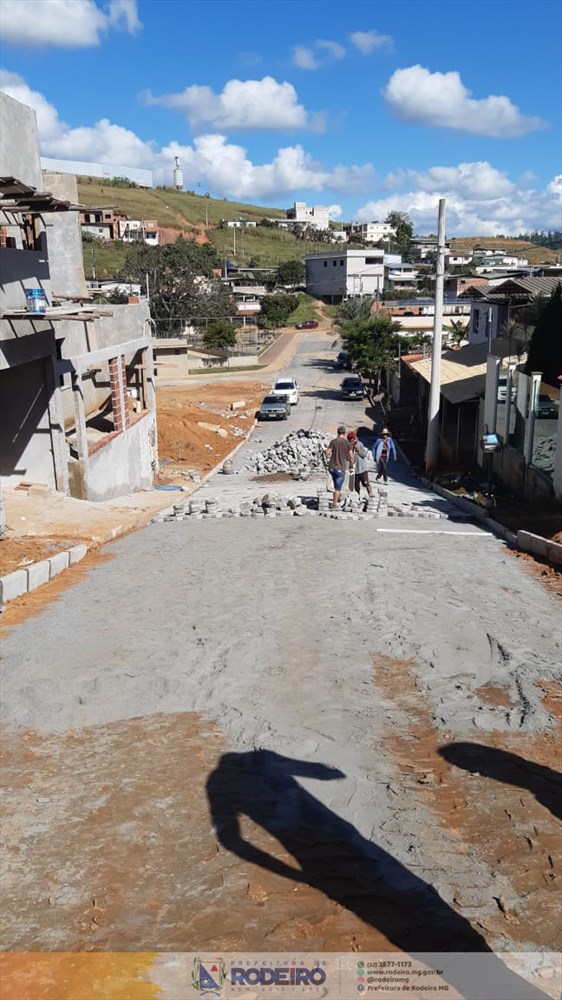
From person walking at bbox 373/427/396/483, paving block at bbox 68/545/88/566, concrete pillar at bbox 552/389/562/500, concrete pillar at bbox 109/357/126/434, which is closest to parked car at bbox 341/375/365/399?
person walking at bbox 373/427/396/483

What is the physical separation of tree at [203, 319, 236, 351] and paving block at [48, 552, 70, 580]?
52338 millimetres

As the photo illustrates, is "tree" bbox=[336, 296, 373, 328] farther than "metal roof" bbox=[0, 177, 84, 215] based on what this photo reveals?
Yes

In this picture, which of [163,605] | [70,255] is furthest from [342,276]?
[163,605]

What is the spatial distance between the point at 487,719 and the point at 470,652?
148 centimetres

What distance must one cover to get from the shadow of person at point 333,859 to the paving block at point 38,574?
6538 mm

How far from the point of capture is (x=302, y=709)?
23.7 ft

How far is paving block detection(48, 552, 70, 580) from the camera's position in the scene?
41.8 ft

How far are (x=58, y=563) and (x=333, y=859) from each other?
904 cm

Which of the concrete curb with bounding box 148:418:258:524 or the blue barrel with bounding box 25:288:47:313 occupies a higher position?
the blue barrel with bounding box 25:288:47:313

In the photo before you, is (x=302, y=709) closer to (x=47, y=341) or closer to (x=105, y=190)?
(x=47, y=341)

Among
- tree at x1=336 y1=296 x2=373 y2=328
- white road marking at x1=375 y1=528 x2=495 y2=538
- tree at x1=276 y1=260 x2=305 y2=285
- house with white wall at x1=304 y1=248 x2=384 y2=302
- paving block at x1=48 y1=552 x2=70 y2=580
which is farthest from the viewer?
tree at x1=276 y1=260 x2=305 y2=285

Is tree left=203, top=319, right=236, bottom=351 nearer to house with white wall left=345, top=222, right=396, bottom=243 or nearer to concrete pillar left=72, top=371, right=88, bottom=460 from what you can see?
concrete pillar left=72, top=371, right=88, bottom=460

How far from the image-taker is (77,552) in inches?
540

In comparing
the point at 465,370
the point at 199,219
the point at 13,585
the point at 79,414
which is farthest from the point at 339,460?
the point at 199,219
